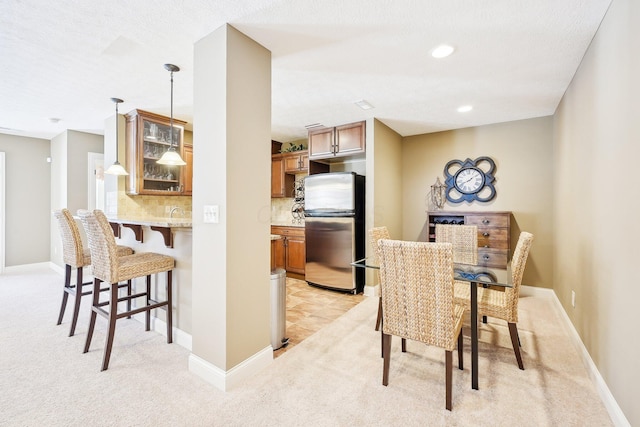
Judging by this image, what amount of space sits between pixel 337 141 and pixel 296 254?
1.93 metres

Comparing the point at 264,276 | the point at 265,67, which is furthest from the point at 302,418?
the point at 265,67

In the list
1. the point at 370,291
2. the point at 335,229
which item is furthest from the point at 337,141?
the point at 370,291

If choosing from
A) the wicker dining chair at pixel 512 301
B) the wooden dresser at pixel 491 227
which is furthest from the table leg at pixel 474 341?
the wooden dresser at pixel 491 227

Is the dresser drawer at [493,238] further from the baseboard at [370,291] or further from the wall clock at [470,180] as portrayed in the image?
the baseboard at [370,291]

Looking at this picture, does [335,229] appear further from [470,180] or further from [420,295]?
[420,295]

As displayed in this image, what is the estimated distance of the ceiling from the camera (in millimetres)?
1765

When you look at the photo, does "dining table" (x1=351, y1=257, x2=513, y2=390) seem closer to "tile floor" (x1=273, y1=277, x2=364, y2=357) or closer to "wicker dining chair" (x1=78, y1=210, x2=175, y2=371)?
"tile floor" (x1=273, y1=277, x2=364, y2=357)

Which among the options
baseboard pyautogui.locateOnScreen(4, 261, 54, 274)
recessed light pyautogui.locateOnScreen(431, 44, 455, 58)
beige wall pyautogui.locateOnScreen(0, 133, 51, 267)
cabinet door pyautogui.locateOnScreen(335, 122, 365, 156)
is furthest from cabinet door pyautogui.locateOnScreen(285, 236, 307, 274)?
beige wall pyautogui.locateOnScreen(0, 133, 51, 267)

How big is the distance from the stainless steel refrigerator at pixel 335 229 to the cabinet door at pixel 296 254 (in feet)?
1.07

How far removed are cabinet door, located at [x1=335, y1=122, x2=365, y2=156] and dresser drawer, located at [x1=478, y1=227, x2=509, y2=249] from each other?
6.42 ft

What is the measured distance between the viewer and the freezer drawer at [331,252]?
13.0 ft

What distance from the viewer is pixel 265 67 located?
2.17 m

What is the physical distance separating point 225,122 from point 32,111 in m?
3.67

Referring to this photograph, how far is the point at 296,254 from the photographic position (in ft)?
15.6
